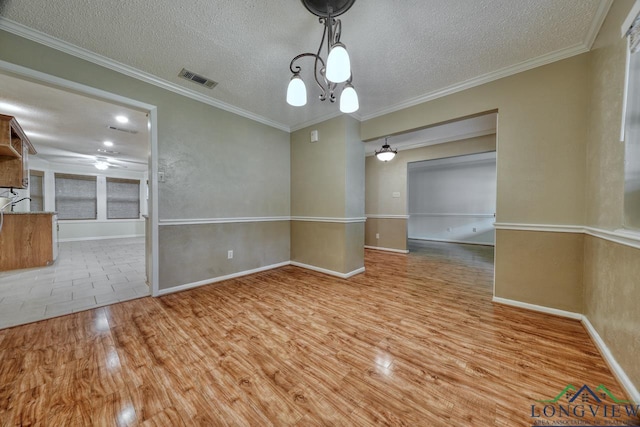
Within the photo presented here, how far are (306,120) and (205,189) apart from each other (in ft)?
6.34

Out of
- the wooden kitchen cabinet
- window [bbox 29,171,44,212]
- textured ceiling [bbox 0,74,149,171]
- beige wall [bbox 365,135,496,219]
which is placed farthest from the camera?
window [bbox 29,171,44,212]

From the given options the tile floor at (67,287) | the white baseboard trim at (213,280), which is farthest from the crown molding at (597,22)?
the tile floor at (67,287)

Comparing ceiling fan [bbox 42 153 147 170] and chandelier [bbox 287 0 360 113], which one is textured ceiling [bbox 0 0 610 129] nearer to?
chandelier [bbox 287 0 360 113]

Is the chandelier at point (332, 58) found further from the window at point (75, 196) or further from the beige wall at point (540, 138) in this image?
the window at point (75, 196)

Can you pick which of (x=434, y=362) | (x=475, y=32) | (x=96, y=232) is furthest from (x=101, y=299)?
(x=96, y=232)

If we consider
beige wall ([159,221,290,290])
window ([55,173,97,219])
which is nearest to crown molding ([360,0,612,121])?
beige wall ([159,221,290,290])

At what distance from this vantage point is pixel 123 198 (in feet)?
25.5

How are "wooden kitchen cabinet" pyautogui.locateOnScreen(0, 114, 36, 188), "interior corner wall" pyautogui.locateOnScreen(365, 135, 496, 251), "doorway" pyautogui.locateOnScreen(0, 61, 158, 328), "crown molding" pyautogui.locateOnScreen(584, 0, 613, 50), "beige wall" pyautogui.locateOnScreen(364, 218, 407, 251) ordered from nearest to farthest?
1. "crown molding" pyautogui.locateOnScreen(584, 0, 613, 50)
2. "doorway" pyautogui.locateOnScreen(0, 61, 158, 328)
3. "wooden kitchen cabinet" pyautogui.locateOnScreen(0, 114, 36, 188)
4. "interior corner wall" pyautogui.locateOnScreen(365, 135, 496, 251)
5. "beige wall" pyautogui.locateOnScreen(364, 218, 407, 251)

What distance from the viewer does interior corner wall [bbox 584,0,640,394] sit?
1.24 m

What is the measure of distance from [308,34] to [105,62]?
6.70 ft

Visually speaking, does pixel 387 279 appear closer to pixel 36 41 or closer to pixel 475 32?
pixel 475 32

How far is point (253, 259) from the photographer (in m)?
3.53

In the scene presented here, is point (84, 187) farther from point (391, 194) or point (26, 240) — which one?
point (391, 194)

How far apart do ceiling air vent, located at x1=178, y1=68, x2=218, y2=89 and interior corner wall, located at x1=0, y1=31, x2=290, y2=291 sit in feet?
1.10
